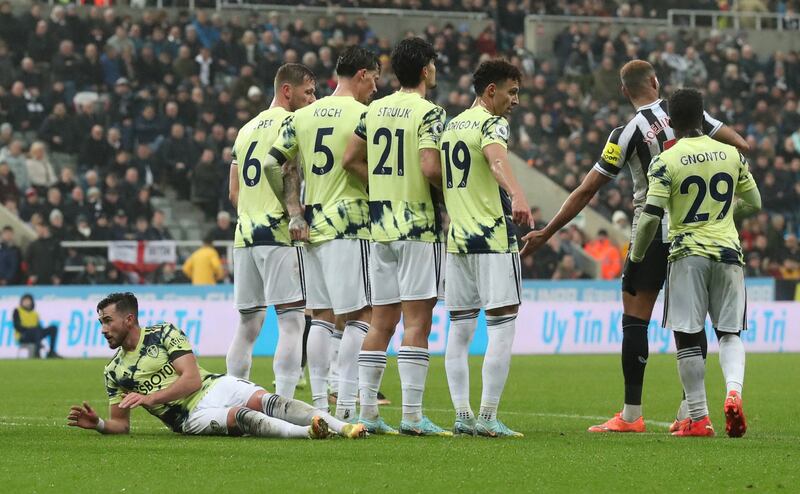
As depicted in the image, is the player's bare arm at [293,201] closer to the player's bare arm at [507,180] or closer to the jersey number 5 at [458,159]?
the jersey number 5 at [458,159]

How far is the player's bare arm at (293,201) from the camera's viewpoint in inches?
363

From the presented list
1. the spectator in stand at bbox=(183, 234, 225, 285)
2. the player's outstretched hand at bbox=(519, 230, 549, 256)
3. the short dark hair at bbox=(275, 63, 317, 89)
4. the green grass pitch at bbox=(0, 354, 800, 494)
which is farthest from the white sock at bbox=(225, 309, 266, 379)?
the spectator in stand at bbox=(183, 234, 225, 285)

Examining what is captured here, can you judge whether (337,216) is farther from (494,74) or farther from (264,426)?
(264,426)

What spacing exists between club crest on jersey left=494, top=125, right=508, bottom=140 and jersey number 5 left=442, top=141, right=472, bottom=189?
0.22 m

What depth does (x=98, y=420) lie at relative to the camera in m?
8.68

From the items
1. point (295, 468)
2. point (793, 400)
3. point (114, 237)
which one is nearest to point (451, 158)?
point (295, 468)

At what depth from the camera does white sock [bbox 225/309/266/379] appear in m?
10.1

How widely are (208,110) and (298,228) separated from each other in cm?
→ 1854

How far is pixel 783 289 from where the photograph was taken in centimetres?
2477

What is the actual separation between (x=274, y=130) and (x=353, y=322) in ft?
5.28

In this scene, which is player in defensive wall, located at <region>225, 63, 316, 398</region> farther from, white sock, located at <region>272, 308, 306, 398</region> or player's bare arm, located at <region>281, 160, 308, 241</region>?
player's bare arm, located at <region>281, 160, 308, 241</region>

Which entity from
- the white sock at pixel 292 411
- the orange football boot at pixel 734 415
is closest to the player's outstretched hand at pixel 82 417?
the white sock at pixel 292 411

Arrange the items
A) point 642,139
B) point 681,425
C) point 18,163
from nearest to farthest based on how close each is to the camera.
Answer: point 681,425
point 642,139
point 18,163

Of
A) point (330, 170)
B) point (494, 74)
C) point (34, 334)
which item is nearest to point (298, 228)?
point (330, 170)
